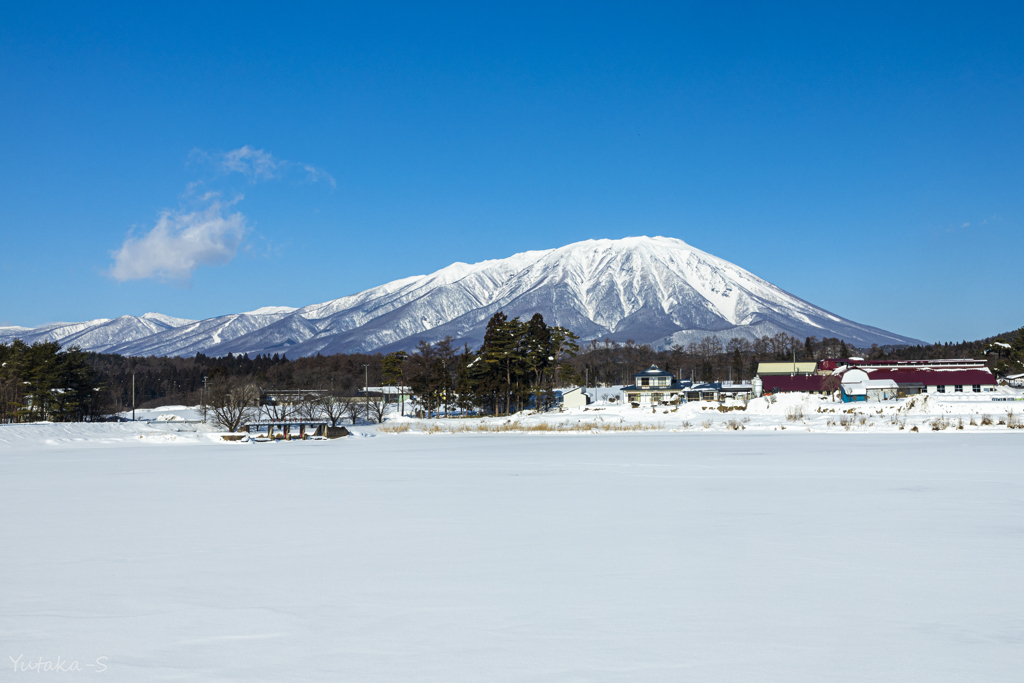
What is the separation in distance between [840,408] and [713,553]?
147ft

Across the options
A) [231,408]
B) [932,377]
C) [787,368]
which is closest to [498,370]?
[231,408]

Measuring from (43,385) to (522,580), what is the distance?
6358cm

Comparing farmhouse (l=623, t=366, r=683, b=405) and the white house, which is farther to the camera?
farmhouse (l=623, t=366, r=683, b=405)

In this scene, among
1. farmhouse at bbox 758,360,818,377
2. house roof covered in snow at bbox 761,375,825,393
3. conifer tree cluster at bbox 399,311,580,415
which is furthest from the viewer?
farmhouse at bbox 758,360,818,377

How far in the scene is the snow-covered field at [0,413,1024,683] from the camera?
4.86 m

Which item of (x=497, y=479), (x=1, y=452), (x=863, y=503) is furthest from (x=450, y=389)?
(x=863, y=503)

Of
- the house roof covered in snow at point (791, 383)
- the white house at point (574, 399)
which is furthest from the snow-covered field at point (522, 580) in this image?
the house roof covered in snow at point (791, 383)

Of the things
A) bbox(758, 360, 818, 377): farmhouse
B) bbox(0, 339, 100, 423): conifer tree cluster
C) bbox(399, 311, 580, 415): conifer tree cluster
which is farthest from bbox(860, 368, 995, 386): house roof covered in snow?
bbox(0, 339, 100, 423): conifer tree cluster

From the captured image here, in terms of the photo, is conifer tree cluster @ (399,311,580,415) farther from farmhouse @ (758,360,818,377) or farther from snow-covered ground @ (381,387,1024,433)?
farmhouse @ (758,360,818,377)

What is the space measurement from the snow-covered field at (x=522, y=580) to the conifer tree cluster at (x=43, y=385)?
49876 mm

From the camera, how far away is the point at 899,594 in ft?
20.5

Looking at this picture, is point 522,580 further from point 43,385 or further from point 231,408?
point 43,385

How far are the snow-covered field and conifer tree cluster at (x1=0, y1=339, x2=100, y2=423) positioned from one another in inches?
1964

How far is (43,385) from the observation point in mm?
58438
